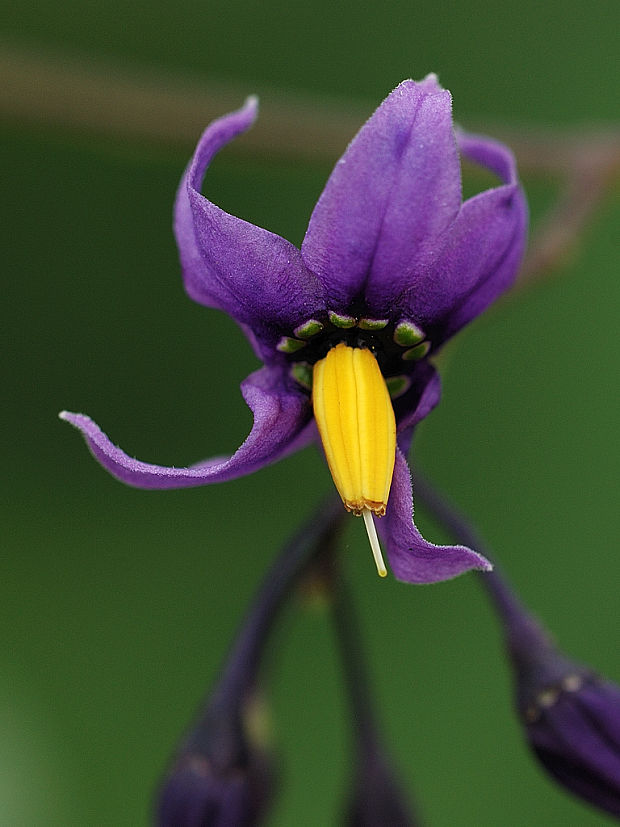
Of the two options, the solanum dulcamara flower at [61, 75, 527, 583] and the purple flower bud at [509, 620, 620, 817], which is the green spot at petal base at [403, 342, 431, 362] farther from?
the purple flower bud at [509, 620, 620, 817]

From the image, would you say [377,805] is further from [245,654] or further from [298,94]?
[298,94]

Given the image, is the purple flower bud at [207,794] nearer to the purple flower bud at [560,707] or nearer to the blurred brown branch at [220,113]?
the purple flower bud at [560,707]

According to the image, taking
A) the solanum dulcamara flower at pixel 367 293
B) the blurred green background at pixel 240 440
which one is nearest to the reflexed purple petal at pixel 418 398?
the solanum dulcamara flower at pixel 367 293

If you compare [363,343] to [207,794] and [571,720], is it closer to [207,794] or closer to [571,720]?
[571,720]

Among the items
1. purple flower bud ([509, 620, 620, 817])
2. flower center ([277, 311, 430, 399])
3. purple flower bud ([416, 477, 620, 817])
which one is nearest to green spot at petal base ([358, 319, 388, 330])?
flower center ([277, 311, 430, 399])

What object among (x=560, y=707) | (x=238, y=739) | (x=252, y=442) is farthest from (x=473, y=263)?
(x=238, y=739)

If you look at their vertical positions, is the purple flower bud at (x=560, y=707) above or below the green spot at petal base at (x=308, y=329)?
below
